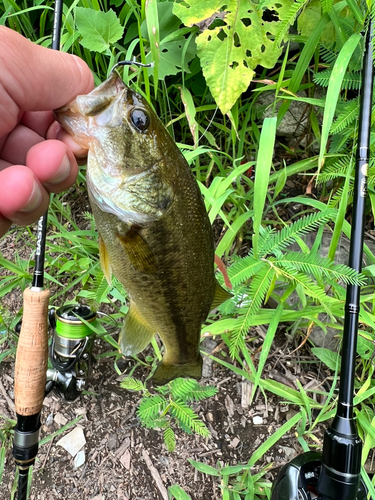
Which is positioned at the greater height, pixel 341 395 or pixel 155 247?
pixel 155 247

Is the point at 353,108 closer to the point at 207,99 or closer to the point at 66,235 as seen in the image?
the point at 207,99

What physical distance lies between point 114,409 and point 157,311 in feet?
→ 4.47

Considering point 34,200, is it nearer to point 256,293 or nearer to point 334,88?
point 256,293

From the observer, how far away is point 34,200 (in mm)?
1284

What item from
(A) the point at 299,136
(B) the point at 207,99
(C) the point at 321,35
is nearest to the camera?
(C) the point at 321,35

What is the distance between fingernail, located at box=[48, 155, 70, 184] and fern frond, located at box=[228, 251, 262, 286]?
81cm

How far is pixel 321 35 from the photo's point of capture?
7.04 ft

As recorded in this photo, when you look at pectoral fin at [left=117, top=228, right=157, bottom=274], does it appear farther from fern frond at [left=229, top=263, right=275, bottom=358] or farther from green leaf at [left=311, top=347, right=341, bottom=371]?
green leaf at [left=311, top=347, right=341, bottom=371]

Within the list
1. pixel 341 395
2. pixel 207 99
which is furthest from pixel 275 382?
pixel 207 99

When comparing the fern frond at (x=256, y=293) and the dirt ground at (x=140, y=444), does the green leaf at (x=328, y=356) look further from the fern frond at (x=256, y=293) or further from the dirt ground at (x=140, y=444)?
the fern frond at (x=256, y=293)

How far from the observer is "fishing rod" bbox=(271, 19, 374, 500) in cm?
138

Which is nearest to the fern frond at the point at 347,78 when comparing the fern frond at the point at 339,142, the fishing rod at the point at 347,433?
the fern frond at the point at 339,142

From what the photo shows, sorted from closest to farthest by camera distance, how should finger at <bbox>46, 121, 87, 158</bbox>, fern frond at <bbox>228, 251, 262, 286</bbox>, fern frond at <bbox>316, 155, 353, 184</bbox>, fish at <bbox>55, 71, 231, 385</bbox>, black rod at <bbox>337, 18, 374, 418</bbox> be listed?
fish at <bbox>55, 71, 231, 385</bbox>, finger at <bbox>46, 121, 87, 158</bbox>, black rod at <bbox>337, 18, 374, 418</bbox>, fern frond at <bbox>228, 251, 262, 286</bbox>, fern frond at <bbox>316, 155, 353, 184</bbox>

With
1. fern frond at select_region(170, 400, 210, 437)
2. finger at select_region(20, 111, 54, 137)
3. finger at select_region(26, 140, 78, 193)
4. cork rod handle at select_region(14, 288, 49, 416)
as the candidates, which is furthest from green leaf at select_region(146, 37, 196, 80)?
fern frond at select_region(170, 400, 210, 437)
